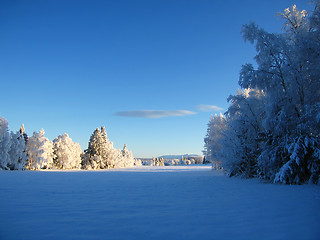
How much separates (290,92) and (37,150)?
49717 millimetres

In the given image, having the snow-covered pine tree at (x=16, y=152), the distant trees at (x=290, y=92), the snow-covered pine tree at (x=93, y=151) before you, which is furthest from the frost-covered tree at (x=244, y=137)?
the snow-covered pine tree at (x=16, y=152)

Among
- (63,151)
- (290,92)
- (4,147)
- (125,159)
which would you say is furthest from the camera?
(125,159)

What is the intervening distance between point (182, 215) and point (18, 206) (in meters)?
5.80

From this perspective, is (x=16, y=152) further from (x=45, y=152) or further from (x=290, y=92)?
(x=290, y=92)

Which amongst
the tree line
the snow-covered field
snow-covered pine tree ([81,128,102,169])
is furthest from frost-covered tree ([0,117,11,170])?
the snow-covered field

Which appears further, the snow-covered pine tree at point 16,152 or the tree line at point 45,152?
the snow-covered pine tree at point 16,152

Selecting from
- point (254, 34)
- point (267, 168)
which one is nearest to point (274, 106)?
point (267, 168)

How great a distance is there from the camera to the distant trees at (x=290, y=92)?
13344 mm

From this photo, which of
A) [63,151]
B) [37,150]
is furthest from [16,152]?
[63,151]

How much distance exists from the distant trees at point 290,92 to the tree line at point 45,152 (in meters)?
43.9

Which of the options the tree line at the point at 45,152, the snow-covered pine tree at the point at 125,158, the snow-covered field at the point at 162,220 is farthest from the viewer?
the snow-covered pine tree at the point at 125,158

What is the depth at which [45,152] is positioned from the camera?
48.2 metres

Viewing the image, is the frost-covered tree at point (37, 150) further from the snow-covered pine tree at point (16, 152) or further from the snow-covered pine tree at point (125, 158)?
the snow-covered pine tree at point (125, 158)

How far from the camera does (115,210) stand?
700 cm
